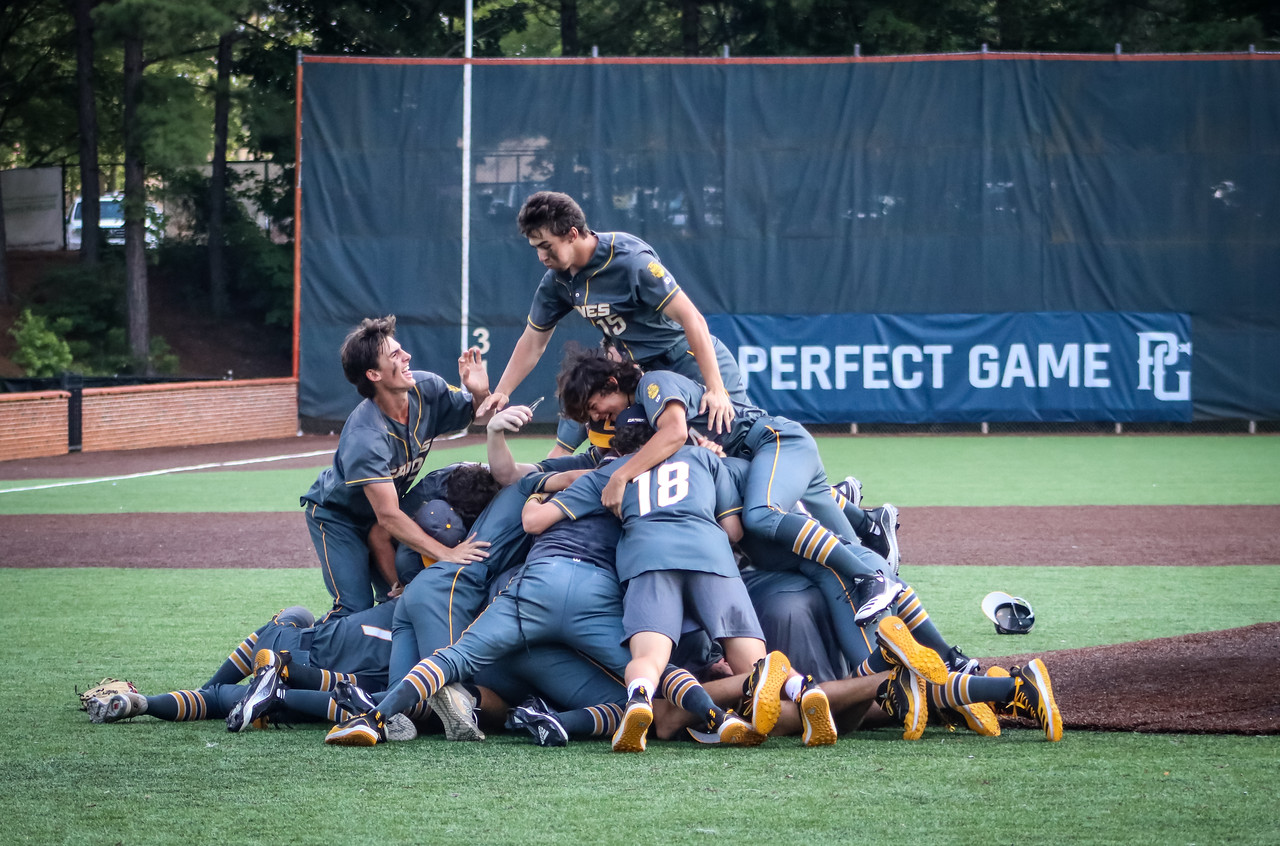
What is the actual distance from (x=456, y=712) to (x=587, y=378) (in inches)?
51.1

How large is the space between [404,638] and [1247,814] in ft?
8.95

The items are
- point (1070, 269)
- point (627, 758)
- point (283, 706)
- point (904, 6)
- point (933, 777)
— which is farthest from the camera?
point (904, 6)

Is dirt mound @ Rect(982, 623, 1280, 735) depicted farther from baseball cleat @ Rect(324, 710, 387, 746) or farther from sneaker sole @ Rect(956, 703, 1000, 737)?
baseball cleat @ Rect(324, 710, 387, 746)

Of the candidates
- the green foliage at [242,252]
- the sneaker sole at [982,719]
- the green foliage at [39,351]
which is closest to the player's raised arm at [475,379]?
the sneaker sole at [982,719]

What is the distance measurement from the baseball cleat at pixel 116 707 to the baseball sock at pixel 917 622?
271cm

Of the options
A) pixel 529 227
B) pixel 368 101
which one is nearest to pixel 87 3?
pixel 368 101

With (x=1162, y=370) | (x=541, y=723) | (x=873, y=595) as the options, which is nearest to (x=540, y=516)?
(x=541, y=723)

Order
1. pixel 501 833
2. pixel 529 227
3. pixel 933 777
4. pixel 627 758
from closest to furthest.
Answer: pixel 501 833
pixel 933 777
pixel 627 758
pixel 529 227

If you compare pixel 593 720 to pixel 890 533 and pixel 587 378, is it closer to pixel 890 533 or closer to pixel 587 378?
pixel 587 378

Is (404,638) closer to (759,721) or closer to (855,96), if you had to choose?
(759,721)

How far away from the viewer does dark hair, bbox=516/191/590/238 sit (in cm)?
517

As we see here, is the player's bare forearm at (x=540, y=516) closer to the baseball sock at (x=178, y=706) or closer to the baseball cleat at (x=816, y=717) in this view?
the baseball cleat at (x=816, y=717)

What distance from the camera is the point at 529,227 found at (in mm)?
5211

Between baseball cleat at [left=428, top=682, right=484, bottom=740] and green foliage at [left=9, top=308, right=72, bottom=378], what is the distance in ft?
65.1
